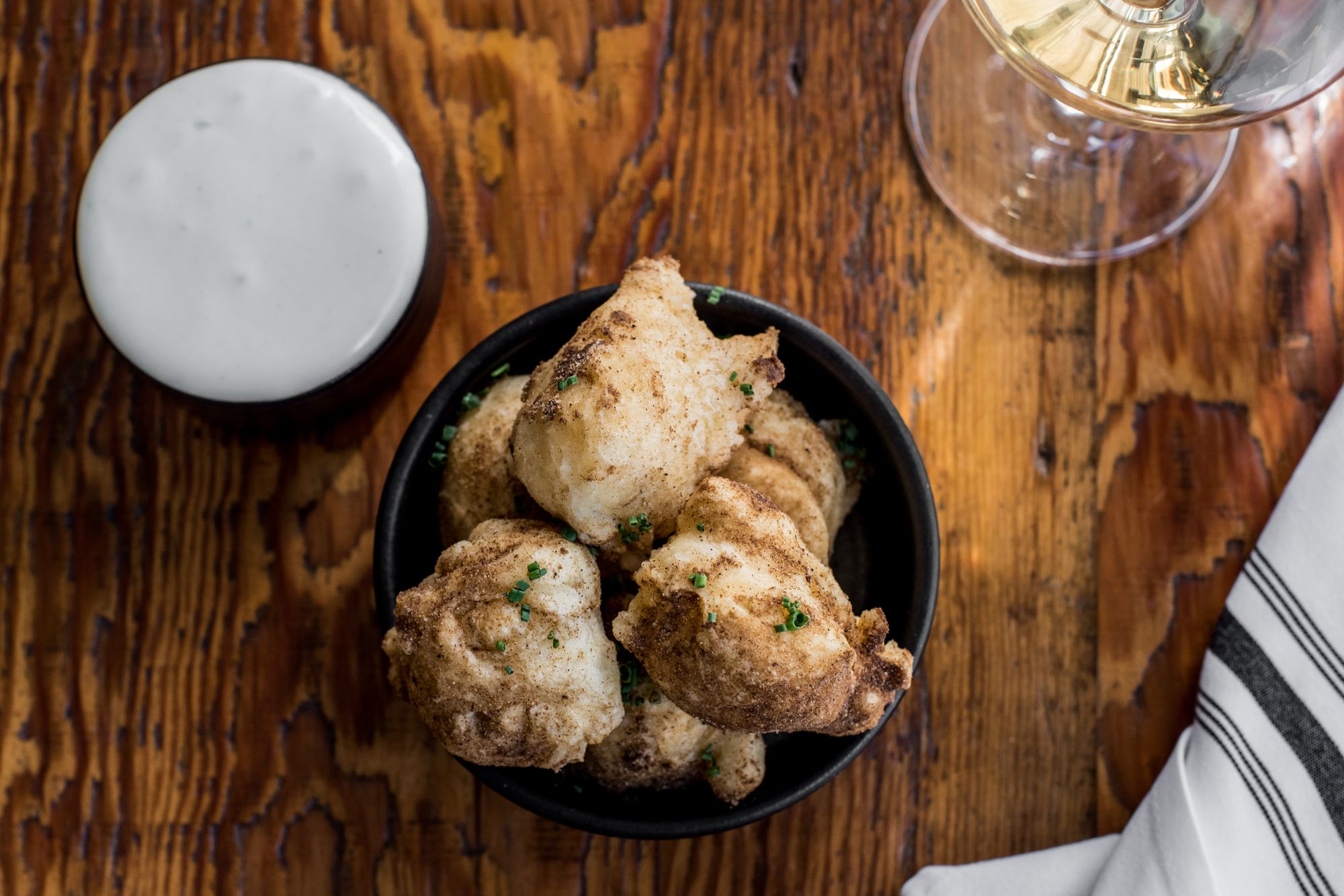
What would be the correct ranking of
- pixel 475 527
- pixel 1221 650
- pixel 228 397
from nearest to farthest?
pixel 475 527
pixel 228 397
pixel 1221 650

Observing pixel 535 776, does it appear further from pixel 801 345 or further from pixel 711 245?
pixel 711 245

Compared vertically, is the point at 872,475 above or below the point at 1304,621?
above

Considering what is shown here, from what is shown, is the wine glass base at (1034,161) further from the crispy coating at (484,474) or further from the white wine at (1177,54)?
the crispy coating at (484,474)

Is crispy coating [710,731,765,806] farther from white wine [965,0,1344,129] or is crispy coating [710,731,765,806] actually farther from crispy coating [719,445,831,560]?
white wine [965,0,1344,129]

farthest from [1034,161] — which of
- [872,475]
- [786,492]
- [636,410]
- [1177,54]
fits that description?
[636,410]

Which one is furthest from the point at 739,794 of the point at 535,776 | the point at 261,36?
the point at 261,36

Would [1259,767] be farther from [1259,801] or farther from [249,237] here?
[249,237]
